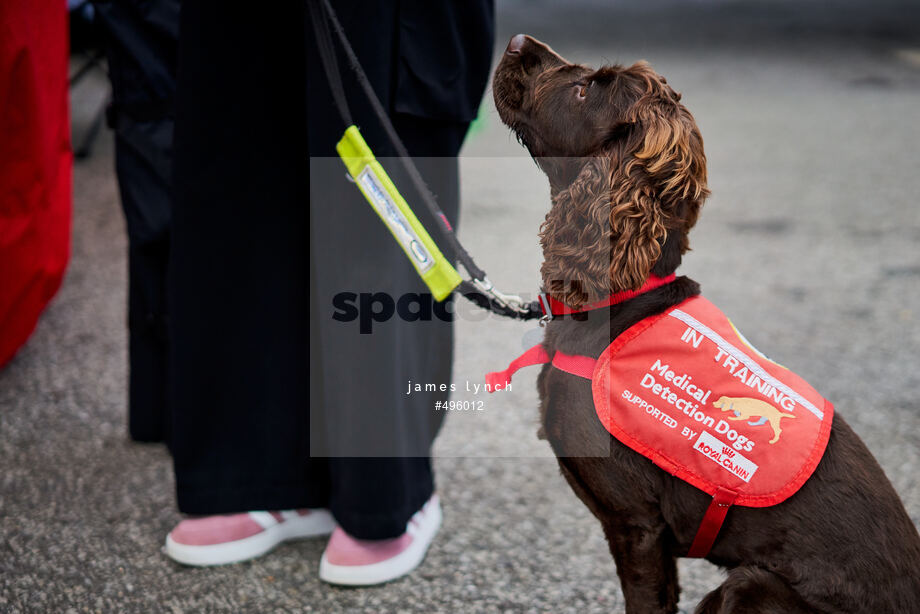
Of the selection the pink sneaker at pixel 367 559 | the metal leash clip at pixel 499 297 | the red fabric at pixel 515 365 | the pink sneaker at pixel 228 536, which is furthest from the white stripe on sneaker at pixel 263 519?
the metal leash clip at pixel 499 297

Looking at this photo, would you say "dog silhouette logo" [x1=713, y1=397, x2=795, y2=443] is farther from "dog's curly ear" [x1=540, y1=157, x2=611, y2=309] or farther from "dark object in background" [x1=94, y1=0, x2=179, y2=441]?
"dark object in background" [x1=94, y1=0, x2=179, y2=441]

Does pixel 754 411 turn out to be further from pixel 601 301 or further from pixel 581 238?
pixel 581 238

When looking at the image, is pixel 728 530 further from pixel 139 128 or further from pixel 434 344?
pixel 139 128

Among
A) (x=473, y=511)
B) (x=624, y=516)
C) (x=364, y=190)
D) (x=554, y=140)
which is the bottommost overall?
(x=473, y=511)

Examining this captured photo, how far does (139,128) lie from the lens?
2.76 meters

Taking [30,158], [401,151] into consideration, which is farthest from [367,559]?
[30,158]

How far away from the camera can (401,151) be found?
78.0 inches

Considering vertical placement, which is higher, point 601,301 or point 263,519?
point 601,301

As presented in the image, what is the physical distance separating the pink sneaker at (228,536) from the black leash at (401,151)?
3.48 feet

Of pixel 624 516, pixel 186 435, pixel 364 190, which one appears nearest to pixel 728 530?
pixel 624 516

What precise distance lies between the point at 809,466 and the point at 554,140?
2.87 ft

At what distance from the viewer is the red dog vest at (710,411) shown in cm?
169

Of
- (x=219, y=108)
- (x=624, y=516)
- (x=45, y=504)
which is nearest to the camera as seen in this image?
(x=624, y=516)

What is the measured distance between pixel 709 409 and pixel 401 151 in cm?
91
